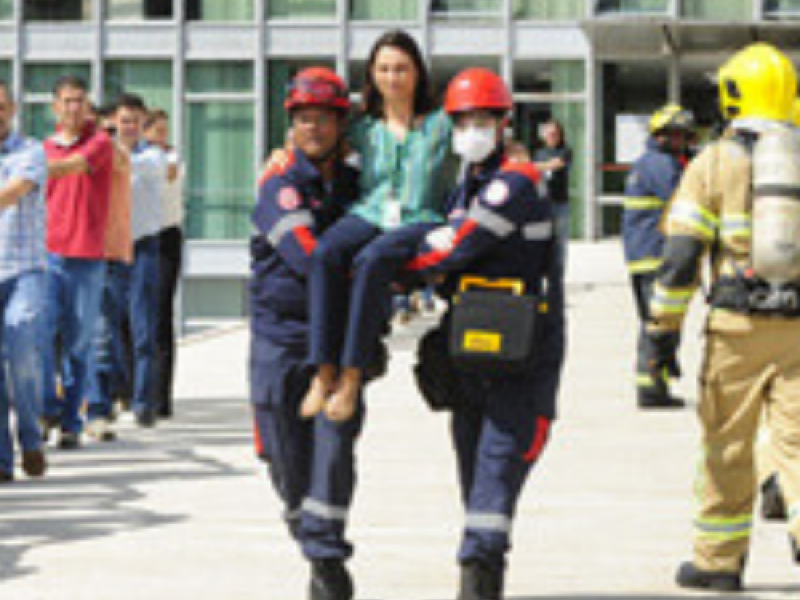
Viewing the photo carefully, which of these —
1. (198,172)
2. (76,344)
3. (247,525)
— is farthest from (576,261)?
(247,525)

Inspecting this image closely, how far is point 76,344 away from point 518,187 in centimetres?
533

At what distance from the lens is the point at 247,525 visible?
8617 mm

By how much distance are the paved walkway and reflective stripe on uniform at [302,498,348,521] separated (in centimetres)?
53

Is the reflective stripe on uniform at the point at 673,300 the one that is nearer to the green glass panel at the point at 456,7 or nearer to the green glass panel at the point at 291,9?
the green glass panel at the point at 456,7

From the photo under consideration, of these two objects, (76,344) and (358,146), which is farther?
(76,344)

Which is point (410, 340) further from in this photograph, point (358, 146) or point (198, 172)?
point (198, 172)

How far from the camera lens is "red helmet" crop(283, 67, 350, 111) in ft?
21.1

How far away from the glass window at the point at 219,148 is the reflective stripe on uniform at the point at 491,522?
32.2m

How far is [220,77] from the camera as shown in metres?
38.8

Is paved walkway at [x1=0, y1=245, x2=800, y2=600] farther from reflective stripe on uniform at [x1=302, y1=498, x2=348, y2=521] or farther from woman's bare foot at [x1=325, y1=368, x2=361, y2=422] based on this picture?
woman's bare foot at [x1=325, y1=368, x2=361, y2=422]

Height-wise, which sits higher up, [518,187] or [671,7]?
[671,7]

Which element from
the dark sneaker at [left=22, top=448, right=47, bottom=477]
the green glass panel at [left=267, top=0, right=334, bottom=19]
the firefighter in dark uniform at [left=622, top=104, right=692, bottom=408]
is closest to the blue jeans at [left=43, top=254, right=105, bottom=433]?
the dark sneaker at [left=22, top=448, right=47, bottom=477]

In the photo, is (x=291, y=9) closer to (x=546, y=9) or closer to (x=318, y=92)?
(x=546, y=9)

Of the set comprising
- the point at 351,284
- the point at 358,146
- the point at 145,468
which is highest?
the point at 358,146
